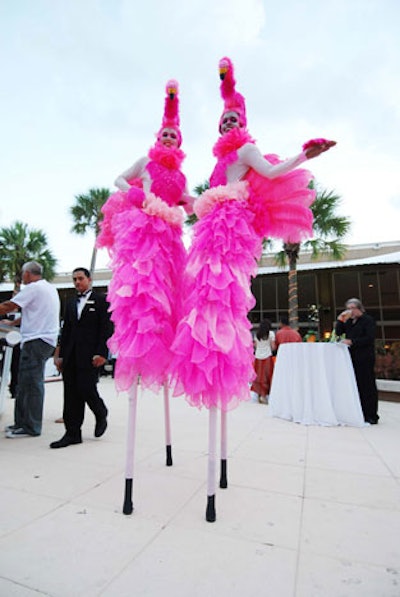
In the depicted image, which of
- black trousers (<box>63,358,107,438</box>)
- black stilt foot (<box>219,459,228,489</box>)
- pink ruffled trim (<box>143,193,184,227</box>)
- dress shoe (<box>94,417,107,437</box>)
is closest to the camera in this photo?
pink ruffled trim (<box>143,193,184,227</box>)

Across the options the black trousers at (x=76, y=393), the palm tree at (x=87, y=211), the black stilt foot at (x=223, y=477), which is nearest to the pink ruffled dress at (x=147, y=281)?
the black stilt foot at (x=223, y=477)

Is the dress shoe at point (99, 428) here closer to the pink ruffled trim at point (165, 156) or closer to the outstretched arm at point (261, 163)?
the pink ruffled trim at point (165, 156)

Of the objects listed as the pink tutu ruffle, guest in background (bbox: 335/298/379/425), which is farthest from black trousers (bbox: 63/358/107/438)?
guest in background (bbox: 335/298/379/425)

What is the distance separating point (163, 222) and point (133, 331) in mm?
642

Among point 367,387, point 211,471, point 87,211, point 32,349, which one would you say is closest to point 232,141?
point 211,471

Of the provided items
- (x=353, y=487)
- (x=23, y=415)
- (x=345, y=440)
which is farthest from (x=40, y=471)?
(x=345, y=440)

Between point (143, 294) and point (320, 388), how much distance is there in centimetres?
328

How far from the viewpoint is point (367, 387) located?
446 cm

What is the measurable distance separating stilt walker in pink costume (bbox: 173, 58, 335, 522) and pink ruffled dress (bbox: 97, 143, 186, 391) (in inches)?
5.8

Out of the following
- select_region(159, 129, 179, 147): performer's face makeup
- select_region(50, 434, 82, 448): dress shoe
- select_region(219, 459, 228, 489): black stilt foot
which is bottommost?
select_region(50, 434, 82, 448): dress shoe

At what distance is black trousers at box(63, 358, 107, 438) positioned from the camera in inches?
117

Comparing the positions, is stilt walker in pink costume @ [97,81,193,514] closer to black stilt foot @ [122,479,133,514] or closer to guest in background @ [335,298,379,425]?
black stilt foot @ [122,479,133,514]

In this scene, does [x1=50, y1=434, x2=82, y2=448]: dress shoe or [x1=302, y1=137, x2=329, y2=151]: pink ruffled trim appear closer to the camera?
[x1=302, y1=137, x2=329, y2=151]: pink ruffled trim

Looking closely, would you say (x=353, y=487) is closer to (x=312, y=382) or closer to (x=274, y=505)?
(x=274, y=505)
